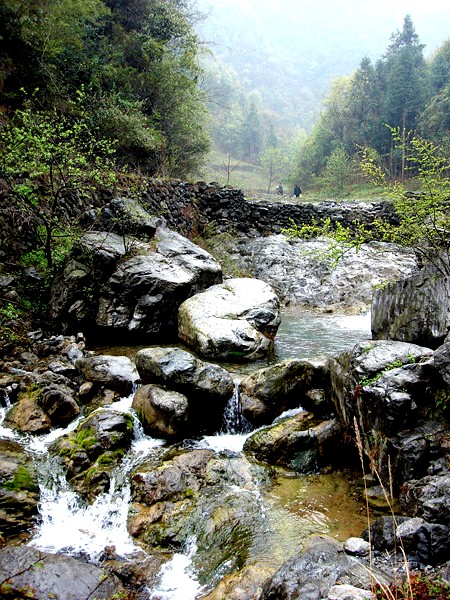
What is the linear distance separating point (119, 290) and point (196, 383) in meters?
3.88

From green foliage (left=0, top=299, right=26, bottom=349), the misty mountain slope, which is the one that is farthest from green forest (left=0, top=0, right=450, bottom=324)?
the misty mountain slope

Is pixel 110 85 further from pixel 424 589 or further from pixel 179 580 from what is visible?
pixel 424 589

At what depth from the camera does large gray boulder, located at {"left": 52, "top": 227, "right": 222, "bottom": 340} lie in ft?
29.1

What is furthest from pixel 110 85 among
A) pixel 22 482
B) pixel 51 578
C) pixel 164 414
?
pixel 51 578

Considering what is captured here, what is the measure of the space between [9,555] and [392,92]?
40605 millimetres

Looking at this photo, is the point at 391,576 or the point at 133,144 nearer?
the point at 391,576

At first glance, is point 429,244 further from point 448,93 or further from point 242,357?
point 448,93

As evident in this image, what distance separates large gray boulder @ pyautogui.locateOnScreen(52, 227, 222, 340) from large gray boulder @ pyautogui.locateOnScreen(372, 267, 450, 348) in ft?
14.9

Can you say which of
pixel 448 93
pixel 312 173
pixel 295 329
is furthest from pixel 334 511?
pixel 312 173

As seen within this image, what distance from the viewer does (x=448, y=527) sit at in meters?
3.25

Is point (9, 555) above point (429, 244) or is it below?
below

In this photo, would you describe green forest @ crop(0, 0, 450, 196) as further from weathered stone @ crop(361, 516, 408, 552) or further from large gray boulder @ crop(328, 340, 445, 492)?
weathered stone @ crop(361, 516, 408, 552)

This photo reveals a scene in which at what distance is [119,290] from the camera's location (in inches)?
357

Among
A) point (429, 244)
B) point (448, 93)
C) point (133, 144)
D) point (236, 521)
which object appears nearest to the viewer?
point (236, 521)
